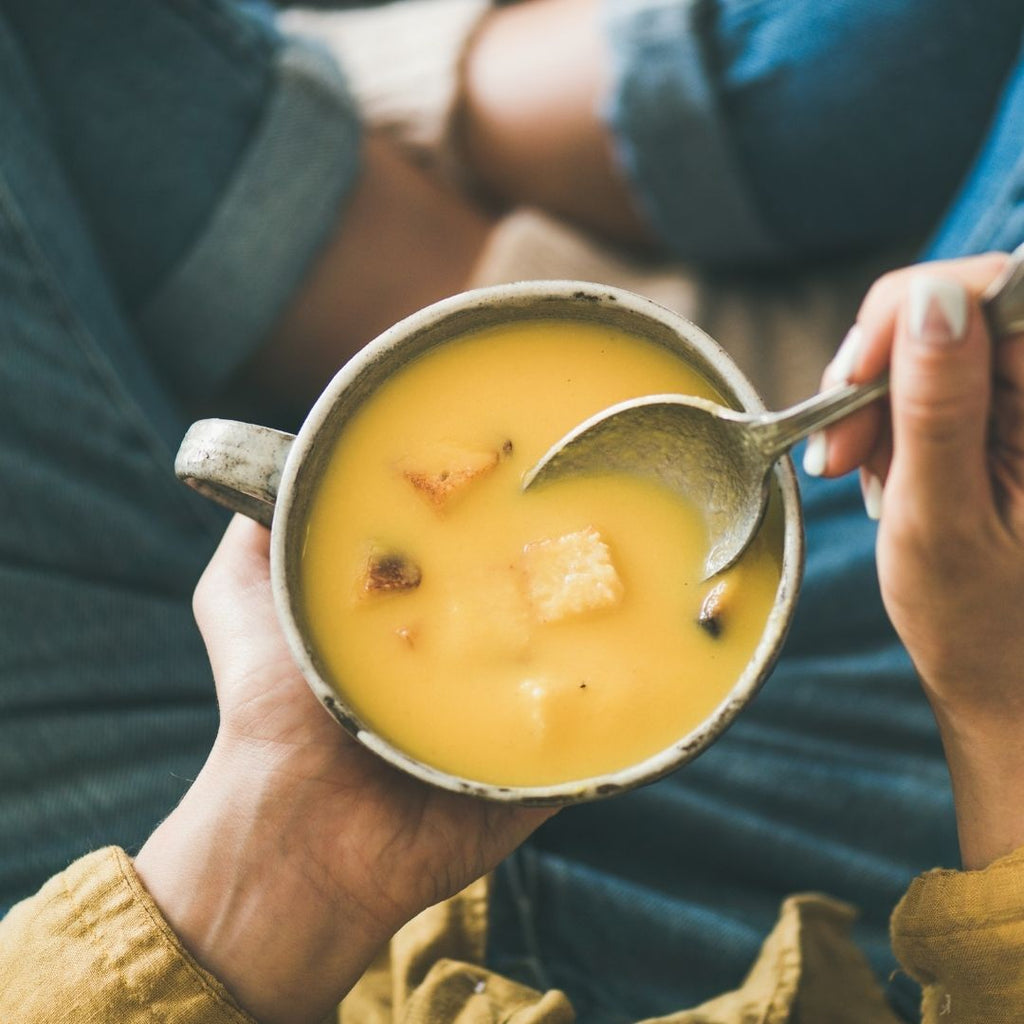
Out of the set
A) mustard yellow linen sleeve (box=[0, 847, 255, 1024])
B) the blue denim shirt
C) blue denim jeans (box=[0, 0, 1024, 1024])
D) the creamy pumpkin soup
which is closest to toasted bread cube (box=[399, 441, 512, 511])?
the creamy pumpkin soup

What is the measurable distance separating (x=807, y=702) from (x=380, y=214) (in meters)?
0.80

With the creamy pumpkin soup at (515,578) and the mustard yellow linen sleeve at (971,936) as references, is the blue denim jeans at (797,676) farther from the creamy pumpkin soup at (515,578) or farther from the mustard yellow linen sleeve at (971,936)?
the creamy pumpkin soup at (515,578)

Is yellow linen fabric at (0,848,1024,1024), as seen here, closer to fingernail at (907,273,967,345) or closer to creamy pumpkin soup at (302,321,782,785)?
creamy pumpkin soup at (302,321,782,785)

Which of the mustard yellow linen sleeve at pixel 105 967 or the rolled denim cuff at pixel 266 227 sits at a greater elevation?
the rolled denim cuff at pixel 266 227

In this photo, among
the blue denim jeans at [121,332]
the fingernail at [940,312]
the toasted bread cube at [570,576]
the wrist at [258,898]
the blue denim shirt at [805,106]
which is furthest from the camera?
the blue denim shirt at [805,106]

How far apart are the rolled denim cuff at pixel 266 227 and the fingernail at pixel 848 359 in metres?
0.78

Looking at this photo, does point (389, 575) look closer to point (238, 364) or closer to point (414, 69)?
point (238, 364)

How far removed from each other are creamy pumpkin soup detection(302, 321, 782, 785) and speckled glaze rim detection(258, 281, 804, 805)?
2cm

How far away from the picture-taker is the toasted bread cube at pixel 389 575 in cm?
73

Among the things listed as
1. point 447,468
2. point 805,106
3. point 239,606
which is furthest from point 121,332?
point 805,106

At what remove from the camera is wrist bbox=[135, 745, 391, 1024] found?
0.80m

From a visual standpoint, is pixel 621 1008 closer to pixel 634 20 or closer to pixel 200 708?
pixel 200 708

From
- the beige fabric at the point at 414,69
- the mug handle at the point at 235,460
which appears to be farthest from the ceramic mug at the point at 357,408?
the beige fabric at the point at 414,69

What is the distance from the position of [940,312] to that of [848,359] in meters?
0.09
